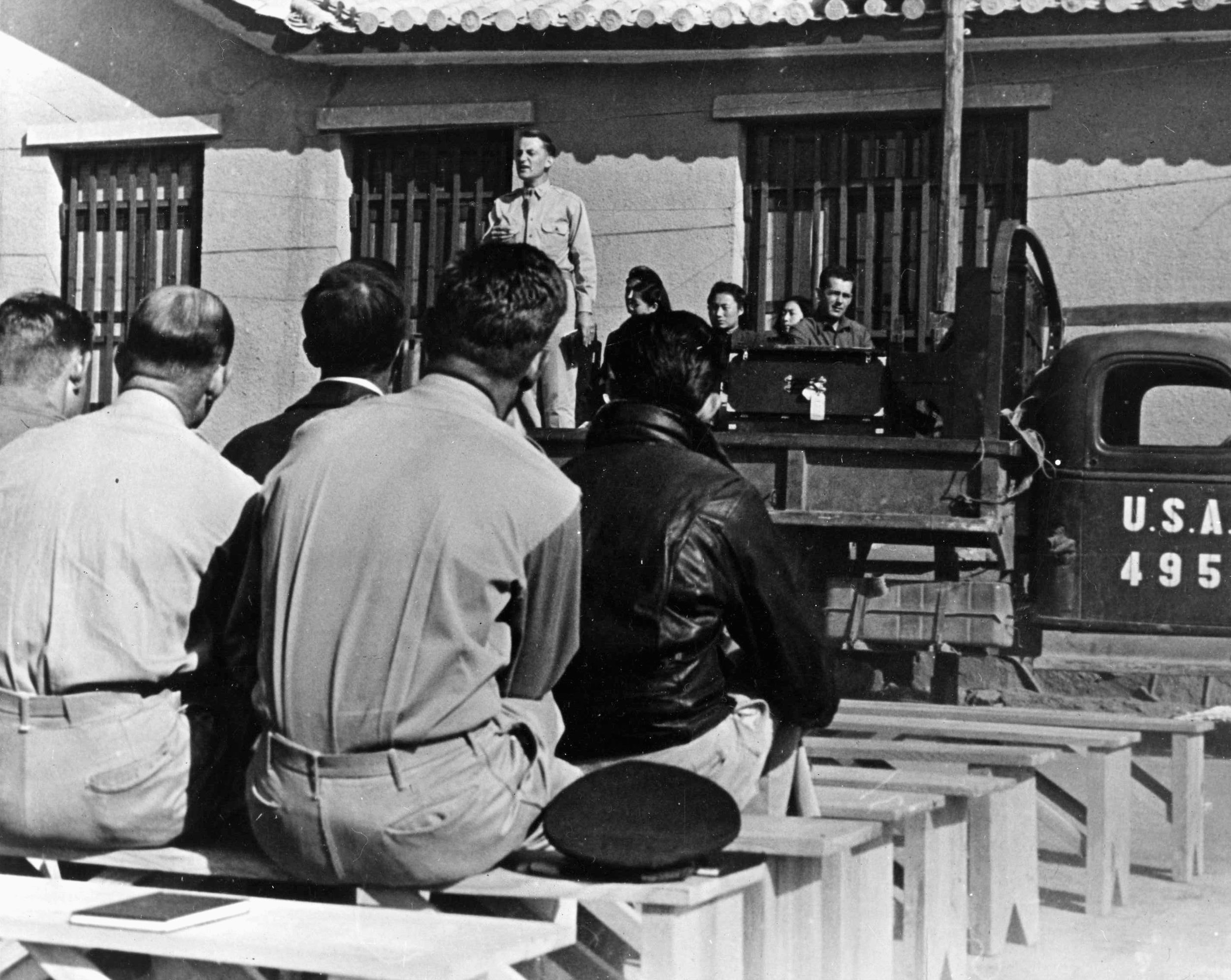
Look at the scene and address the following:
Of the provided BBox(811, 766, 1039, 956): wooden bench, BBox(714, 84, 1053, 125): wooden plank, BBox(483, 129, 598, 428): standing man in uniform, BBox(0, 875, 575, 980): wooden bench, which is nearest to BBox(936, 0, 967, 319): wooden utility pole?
BBox(714, 84, 1053, 125): wooden plank

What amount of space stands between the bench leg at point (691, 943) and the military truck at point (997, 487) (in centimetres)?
407

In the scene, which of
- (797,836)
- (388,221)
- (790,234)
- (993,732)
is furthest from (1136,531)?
(388,221)

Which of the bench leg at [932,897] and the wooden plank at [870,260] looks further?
the wooden plank at [870,260]

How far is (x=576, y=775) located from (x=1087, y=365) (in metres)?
5.16

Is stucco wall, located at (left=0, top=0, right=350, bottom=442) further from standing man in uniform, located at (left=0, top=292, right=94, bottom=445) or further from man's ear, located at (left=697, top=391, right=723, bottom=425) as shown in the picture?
man's ear, located at (left=697, top=391, right=723, bottom=425)

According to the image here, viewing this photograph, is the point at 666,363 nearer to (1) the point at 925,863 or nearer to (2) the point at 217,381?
(2) the point at 217,381

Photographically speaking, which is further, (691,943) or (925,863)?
(925,863)

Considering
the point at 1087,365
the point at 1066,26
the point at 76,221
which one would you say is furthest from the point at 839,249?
the point at 76,221

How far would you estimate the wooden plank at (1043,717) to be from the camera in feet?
18.7

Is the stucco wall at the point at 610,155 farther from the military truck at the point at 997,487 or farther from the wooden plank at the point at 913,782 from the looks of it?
the wooden plank at the point at 913,782

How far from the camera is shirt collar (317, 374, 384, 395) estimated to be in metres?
3.98

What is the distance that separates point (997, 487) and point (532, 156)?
338 cm

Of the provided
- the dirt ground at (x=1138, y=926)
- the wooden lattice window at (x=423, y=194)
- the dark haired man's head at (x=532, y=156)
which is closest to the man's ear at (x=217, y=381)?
the dirt ground at (x=1138, y=926)

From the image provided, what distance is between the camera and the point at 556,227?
30.9ft
